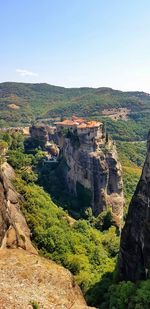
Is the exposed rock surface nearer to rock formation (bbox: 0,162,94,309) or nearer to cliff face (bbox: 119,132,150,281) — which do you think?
rock formation (bbox: 0,162,94,309)

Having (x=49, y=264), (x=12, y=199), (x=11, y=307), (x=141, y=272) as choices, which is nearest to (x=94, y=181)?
(x=12, y=199)

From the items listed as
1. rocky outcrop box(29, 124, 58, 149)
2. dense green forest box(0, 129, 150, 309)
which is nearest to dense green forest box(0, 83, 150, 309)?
dense green forest box(0, 129, 150, 309)

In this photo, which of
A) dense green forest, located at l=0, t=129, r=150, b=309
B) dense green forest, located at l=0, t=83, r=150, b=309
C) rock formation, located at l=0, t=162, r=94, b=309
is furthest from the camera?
dense green forest, located at l=0, t=83, r=150, b=309

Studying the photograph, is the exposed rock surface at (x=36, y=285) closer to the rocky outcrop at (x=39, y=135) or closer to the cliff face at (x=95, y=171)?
the cliff face at (x=95, y=171)

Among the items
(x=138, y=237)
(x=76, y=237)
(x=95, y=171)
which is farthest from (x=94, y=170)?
(x=138, y=237)

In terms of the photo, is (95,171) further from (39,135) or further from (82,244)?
(39,135)

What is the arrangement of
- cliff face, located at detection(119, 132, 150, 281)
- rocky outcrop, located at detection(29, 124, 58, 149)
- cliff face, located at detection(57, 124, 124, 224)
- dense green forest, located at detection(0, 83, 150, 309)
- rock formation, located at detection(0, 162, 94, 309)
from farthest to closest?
rocky outcrop, located at detection(29, 124, 58, 149), cliff face, located at detection(57, 124, 124, 224), cliff face, located at detection(119, 132, 150, 281), dense green forest, located at detection(0, 83, 150, 309), rock formation, located at detection(0, 162, 94, 309)

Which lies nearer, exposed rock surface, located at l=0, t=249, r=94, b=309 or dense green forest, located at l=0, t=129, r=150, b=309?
exposed rock surface, located at l=0, t=249, r=94, b=309
